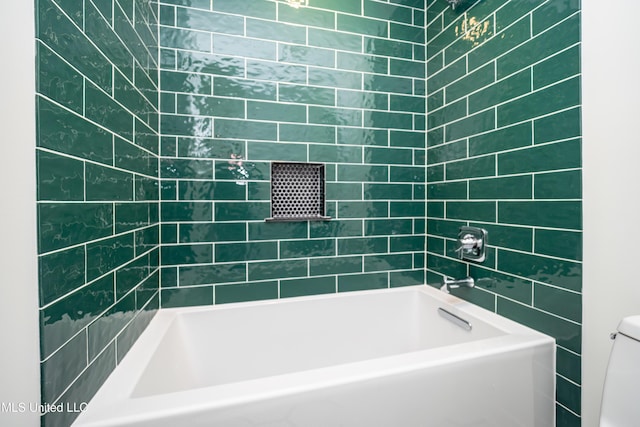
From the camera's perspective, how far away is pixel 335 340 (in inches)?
63.9

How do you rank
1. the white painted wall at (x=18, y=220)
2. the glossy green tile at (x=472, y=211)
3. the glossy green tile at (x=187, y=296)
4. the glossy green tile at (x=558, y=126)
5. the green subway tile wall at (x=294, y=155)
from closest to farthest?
the white painted wall at (x=18, y=220) → the green subway tile wall at (x=294, y=155) → the glossy green tile at (x=558, y=126) → the glossy green tile at (x=472, y=211) → the glossy green tile at (x=187, y=296)

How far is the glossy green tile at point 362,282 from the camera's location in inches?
65.9

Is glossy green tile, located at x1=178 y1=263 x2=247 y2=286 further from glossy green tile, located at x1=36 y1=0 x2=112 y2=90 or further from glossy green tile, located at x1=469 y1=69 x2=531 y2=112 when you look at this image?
glossy green tile, located at x1=469 y1=69 x2=531 y2=112

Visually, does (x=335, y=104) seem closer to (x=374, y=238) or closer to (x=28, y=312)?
(x=374, y=238)

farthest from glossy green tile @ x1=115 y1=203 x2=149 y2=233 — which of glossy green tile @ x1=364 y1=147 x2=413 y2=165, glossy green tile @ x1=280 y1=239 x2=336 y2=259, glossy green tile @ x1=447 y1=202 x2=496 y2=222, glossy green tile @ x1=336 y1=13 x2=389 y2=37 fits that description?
glossy green tile @ x1=447 y1=202 x2=496 y2=222

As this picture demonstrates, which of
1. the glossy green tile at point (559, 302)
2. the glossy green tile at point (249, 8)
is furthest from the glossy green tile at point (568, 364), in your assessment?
the glossy green tile at point (249, 8)

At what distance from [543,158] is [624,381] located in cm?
73

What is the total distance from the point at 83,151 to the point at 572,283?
1531 millimetres

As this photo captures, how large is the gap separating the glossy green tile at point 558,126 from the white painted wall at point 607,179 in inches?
1.0

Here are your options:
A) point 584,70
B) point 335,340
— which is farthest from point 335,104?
→ point 335,340

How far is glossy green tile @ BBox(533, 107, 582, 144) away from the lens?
1014mm

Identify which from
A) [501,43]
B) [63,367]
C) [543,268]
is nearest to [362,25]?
[501,43]

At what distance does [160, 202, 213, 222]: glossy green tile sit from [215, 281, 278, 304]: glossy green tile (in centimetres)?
36

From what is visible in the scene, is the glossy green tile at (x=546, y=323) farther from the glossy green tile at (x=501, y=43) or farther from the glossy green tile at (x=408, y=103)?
the glossy green tile at (x=408, y=103)
